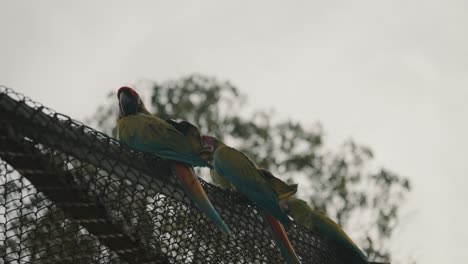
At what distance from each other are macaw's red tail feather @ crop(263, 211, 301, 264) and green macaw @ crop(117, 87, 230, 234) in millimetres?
360

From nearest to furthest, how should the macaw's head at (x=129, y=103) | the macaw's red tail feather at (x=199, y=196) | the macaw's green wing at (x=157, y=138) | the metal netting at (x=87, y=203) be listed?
the metal netting at (x=87, y=203) < the macaw's red tail feather at (x=199, y=196) < the macaw's green wing at (x=157, y=138) < the macaw's head at (x=129, y=103)

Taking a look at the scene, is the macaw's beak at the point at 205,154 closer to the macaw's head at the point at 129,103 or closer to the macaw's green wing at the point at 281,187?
the macaw's green wing at the point at 281,187

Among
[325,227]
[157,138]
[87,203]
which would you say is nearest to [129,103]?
[157,138]

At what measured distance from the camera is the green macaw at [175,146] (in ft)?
6.57

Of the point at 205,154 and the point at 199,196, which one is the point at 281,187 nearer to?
the point at 205,154

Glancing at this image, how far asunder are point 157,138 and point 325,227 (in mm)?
1103

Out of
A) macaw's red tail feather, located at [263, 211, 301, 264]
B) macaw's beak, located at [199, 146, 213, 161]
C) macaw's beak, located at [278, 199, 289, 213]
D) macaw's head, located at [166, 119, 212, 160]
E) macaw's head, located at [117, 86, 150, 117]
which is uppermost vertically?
macaw's head, located at [117, 86, 150, 117]

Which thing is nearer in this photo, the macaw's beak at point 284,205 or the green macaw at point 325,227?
the green macaw at point 325,227

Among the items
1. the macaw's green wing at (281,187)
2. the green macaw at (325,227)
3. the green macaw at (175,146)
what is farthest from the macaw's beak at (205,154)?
the green macaw at (325,227)

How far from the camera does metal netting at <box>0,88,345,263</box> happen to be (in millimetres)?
1501

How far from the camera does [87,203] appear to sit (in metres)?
1.56

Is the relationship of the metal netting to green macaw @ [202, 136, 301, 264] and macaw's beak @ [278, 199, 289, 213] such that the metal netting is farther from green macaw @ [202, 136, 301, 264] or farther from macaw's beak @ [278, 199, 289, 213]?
macaw's beak @ [278, 199, 289, 213]

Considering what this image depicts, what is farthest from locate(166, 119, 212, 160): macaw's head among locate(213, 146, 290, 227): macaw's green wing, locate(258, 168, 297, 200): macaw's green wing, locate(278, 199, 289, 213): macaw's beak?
locate(278, 199, 289, 213): macaw's beak

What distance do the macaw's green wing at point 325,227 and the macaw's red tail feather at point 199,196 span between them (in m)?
0.99
